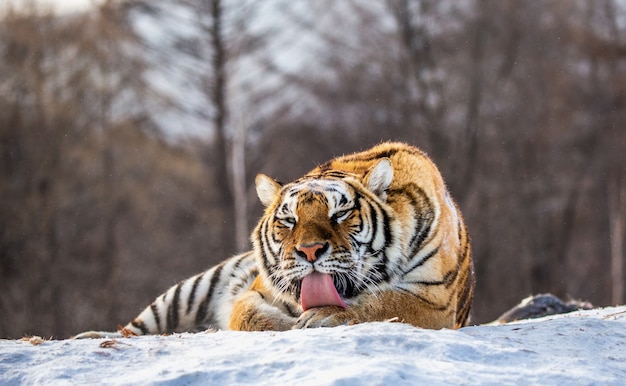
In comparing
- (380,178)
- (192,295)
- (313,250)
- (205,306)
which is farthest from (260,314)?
(192,295)

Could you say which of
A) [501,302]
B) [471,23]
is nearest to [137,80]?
[471,23]

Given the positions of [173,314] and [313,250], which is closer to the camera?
[313,250]

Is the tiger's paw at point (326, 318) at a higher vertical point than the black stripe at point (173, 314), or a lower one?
higher

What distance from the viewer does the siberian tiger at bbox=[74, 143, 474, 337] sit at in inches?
187

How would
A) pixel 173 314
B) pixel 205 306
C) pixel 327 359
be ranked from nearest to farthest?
pixel 327 359 → pixel 205 306 → pixel 173 314

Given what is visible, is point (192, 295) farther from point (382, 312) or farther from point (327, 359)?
point (327, 359)

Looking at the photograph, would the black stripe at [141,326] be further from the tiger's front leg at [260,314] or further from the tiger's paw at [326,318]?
the tiger's paw at [326,318]

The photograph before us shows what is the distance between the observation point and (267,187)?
548 cm

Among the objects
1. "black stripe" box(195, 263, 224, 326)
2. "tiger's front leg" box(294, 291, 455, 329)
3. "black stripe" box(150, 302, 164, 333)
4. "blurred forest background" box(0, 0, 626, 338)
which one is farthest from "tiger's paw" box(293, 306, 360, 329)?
"blurred forest background" box(0, 0, 626, 338)

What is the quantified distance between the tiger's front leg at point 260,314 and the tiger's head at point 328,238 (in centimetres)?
12

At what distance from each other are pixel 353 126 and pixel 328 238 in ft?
73.5

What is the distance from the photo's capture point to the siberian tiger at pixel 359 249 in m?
4.75

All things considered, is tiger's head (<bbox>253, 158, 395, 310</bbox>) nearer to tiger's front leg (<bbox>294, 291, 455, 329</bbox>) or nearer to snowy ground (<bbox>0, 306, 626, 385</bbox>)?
tiger's front leg (<bbox>294, 291, 455, 329</bbox>)

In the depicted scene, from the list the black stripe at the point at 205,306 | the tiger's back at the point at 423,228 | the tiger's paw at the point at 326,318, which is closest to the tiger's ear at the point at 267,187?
the tiger's back at the point at 423,228
